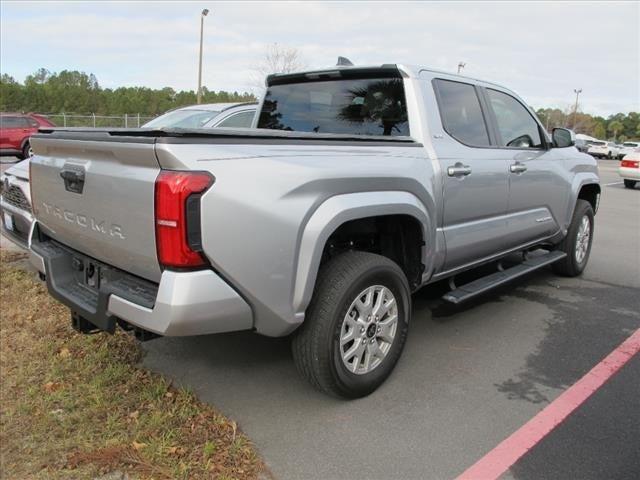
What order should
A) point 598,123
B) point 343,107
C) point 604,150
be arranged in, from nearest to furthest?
point 343,107 → point 604,150 → point 598,123

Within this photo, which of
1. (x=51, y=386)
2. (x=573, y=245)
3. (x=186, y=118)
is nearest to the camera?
(x=51, y=386)

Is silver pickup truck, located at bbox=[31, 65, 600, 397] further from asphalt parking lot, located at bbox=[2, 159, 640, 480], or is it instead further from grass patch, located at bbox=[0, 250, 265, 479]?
grass patch, located at bbox=[0, 250, 265, 479]

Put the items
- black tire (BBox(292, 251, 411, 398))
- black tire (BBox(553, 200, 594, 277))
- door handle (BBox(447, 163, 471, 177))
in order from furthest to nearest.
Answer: black tire (BBox(553, 200, 594, 277)) < door handle (BBox(447, 163, 471, 177)) < black tire (BBox(292, 251, 411, 398))

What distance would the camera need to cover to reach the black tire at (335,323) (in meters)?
2.91

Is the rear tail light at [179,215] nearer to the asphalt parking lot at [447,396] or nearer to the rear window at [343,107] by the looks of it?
the asphalt parking lot at [447,396]

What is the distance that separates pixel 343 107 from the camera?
4.10 metres

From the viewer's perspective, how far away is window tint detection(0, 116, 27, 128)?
61.4 feet

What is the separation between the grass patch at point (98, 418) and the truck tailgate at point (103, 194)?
32.3 inches

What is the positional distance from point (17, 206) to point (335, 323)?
3.87 m

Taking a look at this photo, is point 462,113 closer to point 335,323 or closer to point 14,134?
point 335,323

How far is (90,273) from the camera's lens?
3.09m

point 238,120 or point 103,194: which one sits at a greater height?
point 238,120

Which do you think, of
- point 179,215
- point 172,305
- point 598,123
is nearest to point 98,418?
point 172,305

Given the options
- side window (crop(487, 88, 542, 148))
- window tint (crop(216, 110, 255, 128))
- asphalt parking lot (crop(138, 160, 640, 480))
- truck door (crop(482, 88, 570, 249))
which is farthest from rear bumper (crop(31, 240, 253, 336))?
window tint (crop(216, 110, 255, 128))
